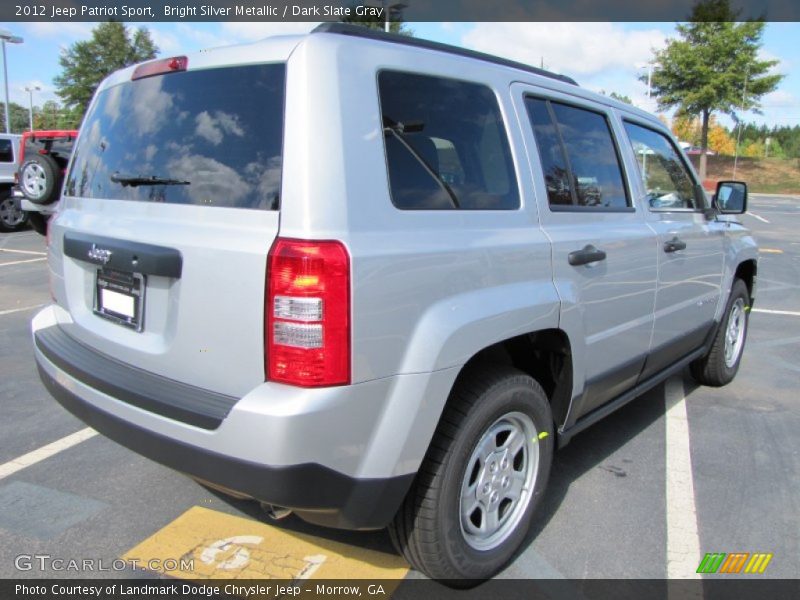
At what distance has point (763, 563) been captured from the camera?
267 cm

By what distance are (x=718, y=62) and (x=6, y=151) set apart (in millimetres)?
36570

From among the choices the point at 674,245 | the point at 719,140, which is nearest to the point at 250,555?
the point at 674,245

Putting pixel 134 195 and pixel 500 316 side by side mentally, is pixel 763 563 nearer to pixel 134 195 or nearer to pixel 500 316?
pixel 500 316

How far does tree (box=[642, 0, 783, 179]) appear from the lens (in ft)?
117

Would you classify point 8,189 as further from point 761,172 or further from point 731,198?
point 761,172

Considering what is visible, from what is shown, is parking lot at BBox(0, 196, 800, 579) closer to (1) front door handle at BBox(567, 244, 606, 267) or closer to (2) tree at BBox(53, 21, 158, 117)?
(1) front door handle at BBox(567, 244, 606, 267)

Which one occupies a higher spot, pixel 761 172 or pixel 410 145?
pixel 761 172

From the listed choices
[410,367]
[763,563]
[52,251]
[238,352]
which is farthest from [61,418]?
[763,563]

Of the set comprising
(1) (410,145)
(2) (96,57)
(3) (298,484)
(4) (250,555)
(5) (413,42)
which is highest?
(2) (96,57)

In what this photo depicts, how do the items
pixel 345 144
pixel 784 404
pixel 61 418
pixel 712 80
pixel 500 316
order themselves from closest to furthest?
pixel 345 144, pixel 500 316, pixel 61 418, pixel 784 404, pixel 712 80

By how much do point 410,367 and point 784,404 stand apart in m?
3.85

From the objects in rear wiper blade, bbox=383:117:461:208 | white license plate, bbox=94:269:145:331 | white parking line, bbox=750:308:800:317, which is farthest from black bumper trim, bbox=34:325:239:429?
white parking line, bbox=750:308:800:317

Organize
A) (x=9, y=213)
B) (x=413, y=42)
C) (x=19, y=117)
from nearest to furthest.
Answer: (x=413, y=42), (x=9, y=213), (x=19, y=117)

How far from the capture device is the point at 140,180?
2363mm
